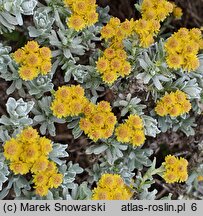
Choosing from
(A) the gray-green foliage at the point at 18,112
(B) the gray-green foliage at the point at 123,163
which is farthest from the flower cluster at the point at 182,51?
(A) the gray-green foliage at the point at 18,112

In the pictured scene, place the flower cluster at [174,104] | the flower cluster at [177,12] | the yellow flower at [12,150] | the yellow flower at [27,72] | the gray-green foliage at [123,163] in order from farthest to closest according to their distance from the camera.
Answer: the flower cluster at [177,12]
the gray-green foliage at [123,163]
the flower cluster at [174,104]
the yellow flower at [27,72]
the yellow flower at [12,150]

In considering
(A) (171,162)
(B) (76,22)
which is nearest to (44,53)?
(B) (76,22)

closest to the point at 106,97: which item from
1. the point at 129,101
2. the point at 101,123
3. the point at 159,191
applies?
the point at 129,101

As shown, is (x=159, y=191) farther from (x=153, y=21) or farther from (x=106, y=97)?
(x=153, y=21)

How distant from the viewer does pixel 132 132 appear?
2.34m

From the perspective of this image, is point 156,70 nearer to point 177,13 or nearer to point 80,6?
point 80,6

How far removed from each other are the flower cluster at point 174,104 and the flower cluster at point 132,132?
0.53 feet

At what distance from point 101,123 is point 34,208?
58cm

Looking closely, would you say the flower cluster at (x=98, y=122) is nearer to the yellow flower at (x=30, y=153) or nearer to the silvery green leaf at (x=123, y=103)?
the silvery green leaf at (x=123, y=103)

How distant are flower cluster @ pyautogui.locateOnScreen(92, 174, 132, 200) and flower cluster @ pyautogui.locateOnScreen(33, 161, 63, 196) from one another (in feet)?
0.67

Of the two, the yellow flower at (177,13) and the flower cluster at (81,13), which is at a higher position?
the yellow flower at (177,13)

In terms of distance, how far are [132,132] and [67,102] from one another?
0.37 meters

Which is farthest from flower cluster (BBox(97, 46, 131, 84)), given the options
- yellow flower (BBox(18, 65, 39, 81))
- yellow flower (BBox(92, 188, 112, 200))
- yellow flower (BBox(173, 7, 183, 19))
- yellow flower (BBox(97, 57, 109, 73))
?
yellow flower (BBox(173, 7, 183, 19))

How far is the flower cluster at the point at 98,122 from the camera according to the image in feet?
7.48
